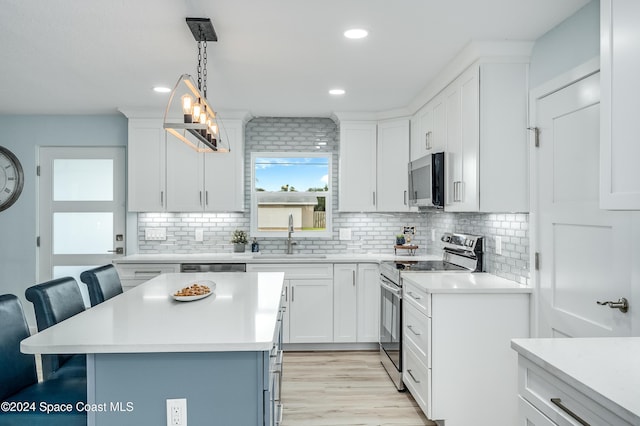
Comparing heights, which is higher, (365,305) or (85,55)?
(85,55)

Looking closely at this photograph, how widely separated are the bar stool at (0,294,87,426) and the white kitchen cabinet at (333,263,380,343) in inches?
111

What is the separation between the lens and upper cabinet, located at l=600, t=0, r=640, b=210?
4.49 feet

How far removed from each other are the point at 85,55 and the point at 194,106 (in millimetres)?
1340

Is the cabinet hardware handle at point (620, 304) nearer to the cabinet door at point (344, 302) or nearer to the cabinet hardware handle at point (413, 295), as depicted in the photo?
the cabinet hardware handle at point (413, 295)

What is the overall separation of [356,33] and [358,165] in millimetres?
2190

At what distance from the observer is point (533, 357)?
58.5 inches

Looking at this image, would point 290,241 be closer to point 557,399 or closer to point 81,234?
point 81,234

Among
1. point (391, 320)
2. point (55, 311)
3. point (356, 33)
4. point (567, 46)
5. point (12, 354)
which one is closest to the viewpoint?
point (12, 354)

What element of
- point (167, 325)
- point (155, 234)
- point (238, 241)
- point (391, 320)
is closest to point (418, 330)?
point (391, 320)

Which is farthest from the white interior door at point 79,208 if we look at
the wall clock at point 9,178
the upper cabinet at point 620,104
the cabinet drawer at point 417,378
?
the upper cabinet at point 620,104

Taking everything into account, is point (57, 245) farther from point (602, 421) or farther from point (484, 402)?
point (602, 421)

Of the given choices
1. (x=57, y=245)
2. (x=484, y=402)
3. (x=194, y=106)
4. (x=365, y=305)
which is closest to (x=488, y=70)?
(x=194, y=106)

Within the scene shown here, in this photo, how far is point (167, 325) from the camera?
1.92 m

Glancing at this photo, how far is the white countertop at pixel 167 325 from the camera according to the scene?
164cm
